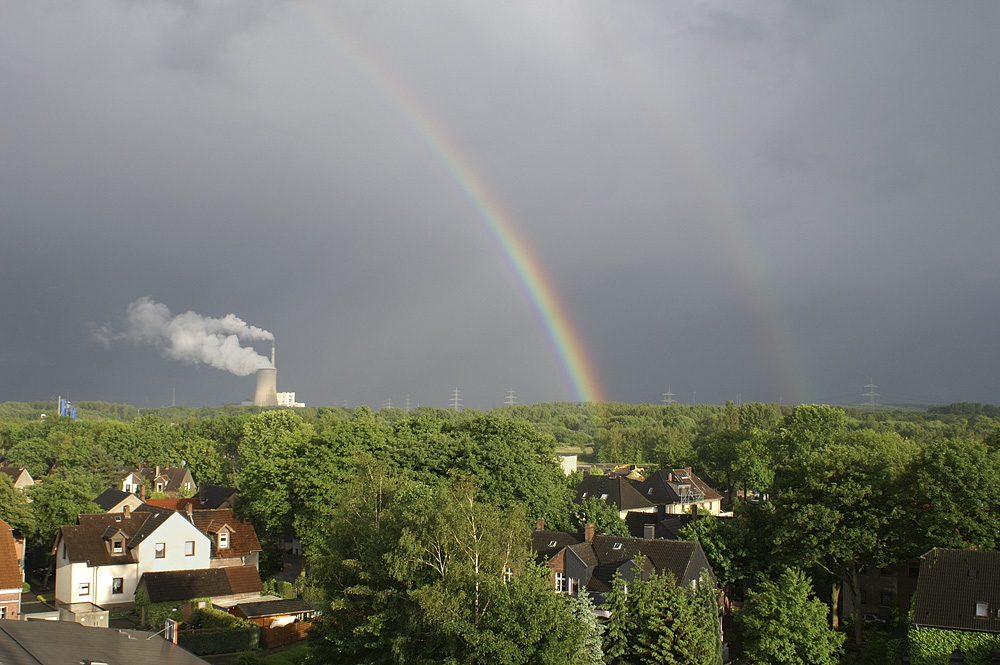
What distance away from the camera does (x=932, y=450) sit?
3819 centimetres

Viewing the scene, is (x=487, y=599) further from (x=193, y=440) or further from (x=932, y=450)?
(x=193, y=440)

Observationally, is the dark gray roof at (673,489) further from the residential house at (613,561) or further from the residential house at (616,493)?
the residential house at (613,561)

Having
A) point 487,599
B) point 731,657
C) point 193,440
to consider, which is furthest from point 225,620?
point 193,440

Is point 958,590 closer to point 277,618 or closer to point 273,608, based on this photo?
point 277,618

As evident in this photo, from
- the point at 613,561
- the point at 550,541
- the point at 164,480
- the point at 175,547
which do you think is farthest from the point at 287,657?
the point at 164,480

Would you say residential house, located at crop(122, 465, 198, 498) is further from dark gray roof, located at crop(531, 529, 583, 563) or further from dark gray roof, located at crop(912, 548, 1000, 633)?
dark gray roof, located at crop(912, 548, 1000, 633)

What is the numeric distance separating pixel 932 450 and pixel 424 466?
2785cm

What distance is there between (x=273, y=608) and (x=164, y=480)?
6336cm

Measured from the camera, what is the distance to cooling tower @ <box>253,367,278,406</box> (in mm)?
176875

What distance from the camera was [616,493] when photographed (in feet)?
224

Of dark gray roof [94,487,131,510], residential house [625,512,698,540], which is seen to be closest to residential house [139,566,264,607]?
dark gray roof [94,487,131,510]

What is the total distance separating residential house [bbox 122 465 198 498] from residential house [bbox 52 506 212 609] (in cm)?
4893

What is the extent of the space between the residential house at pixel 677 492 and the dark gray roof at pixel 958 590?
3768 cm

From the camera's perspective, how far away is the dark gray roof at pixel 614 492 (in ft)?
221
